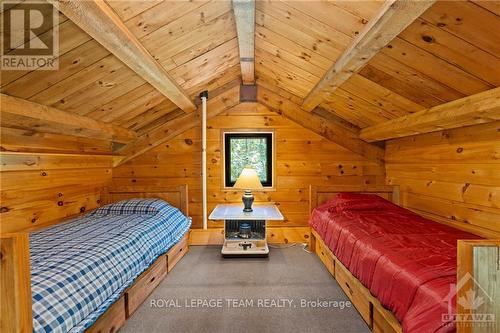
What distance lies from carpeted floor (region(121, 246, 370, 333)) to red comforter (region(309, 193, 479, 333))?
34 centimetres

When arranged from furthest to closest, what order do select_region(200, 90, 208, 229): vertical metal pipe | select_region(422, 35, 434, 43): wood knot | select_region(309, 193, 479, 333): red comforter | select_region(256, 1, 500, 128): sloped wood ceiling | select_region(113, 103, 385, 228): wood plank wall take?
select_region(113, 103, 385, 228): wood plank wall, select_region(200, 90, 208, 229): vertical metal pipe, select_region(422, 35, 434, 43): wood knot, select_region(256, 1, 500, 128): sloped wood ceiling, select_region(309, 193, 479, 333): red comforter

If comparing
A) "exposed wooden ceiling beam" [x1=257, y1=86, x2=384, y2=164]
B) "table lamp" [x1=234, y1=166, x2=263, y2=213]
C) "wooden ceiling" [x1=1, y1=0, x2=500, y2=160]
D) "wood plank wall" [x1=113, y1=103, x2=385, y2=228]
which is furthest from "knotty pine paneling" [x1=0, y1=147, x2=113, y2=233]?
"exposed wooden ceiling beam" [x1=257, y1=86, x2=384, y2=164]

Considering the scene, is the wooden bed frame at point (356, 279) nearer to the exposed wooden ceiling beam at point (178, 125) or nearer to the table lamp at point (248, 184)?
the table lamp at point (248, 184)

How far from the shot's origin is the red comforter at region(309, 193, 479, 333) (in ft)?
4.07

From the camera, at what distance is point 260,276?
104 inches

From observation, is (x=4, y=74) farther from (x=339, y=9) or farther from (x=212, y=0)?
(x=339, y=9)

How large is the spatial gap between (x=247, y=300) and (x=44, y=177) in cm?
204

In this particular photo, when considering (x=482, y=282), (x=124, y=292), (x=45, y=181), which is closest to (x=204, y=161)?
(x=45, y=181)

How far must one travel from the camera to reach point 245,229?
338 cm

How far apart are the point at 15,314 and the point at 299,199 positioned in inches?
130

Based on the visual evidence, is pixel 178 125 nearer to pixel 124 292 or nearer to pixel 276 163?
pixel 276 163

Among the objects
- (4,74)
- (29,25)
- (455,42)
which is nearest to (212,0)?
(29,25)
